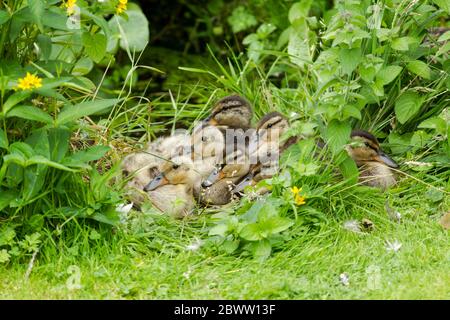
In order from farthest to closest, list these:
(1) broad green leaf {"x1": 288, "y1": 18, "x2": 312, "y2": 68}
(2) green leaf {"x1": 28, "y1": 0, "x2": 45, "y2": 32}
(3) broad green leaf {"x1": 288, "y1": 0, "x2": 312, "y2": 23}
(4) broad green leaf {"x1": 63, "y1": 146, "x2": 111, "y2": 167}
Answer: (3) broad green leaf {"x1": 288, "y1": 0, "x2": 312, "y2": 23} → (1) broad green leaf {"x1": 288, "y1": 18, "x2": 312, "y2": 68} → (4) broad green leaf {"x1": 63, "y1": 146, "x2": 111, "y2": 167} → (2) green leaf {"x1": 28, "y1": 0, "x2": 45, "y2": 32}

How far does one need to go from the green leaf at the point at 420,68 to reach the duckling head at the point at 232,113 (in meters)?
1.12

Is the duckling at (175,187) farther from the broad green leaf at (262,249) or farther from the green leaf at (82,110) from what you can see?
the green leaf at (82,110)

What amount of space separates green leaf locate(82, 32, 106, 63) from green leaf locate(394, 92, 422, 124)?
75.2 inches

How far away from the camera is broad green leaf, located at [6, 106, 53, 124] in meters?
4.59

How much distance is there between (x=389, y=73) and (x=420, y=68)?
1.06ft

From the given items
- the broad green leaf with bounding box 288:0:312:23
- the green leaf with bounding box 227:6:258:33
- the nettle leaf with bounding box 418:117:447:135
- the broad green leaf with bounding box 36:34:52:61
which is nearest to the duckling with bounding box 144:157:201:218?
the broad green leaf with bounding box 36:34:52:61

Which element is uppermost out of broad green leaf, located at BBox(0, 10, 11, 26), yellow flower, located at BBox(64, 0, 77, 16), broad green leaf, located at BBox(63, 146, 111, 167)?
yellow flower, located at BBox(64, 0, 77, 16)

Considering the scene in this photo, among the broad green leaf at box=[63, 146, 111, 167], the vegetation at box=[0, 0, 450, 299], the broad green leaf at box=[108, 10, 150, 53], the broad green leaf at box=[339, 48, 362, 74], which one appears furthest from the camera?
the broad green leaf at box=[108, 10, 150, 53]

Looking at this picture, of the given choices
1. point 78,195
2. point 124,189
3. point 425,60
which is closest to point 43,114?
point 78,195

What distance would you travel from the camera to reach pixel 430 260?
15.7 feet

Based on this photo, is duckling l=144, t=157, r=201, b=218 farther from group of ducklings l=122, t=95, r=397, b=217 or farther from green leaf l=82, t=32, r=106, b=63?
green leaf l=82, t=32, r=106, b=63

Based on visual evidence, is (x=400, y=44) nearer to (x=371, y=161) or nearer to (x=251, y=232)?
(x=371, y=161)
